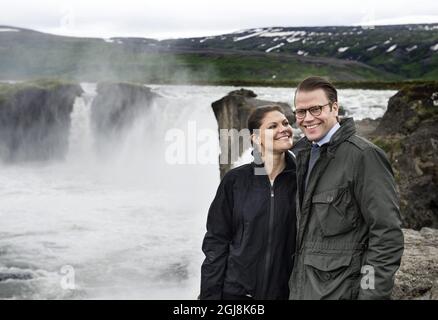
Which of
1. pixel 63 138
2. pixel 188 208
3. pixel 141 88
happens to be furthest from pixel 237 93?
pixel 63 138

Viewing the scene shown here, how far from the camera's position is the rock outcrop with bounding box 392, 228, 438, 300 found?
5.94 meters

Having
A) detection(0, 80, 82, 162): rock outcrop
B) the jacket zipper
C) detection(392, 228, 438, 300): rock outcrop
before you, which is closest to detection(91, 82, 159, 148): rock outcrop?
detection(0, 80, 82, 162): rock outcrop

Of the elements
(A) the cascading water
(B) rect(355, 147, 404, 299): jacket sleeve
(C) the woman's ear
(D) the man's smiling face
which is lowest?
(A) the cascading water

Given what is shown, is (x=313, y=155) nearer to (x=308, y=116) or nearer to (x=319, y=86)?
(x=308, y=116)

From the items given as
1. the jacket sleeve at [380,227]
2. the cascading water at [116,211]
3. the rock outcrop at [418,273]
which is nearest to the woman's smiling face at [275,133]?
the jacket sleeve at [380,227]

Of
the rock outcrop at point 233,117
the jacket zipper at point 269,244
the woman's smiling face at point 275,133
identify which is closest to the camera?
the jacket zipper at point 269,244

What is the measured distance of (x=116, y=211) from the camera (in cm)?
2906

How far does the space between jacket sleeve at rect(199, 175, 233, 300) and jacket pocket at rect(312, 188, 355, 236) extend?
898mm

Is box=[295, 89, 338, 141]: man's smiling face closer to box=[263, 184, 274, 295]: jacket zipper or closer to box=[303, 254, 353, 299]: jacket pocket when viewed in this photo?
box=[263, 184, 274, 295]: jacket zipper

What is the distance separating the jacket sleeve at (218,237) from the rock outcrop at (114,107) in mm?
39482

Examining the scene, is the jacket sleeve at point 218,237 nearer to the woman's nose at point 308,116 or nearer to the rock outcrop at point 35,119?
the woman's nose at point 308,116

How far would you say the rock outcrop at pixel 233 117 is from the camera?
1979cm
